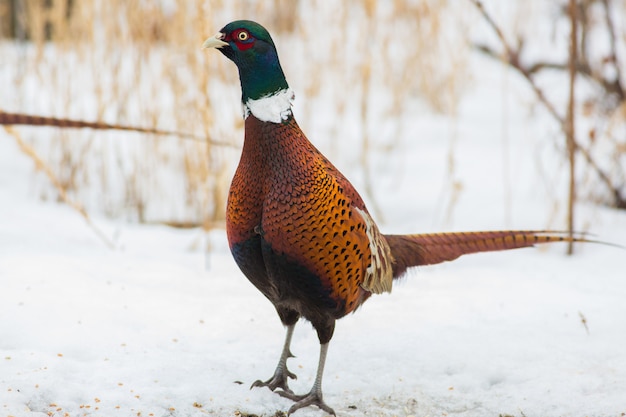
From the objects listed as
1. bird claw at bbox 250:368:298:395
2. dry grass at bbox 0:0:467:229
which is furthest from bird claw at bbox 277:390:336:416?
dry grass at bbox 0:0:467:229

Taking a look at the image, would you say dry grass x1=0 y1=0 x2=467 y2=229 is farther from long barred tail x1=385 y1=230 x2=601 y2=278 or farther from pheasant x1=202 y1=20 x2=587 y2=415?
pheasant x1=202 y1=20 x2=587 y2=415

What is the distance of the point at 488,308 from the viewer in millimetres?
3309

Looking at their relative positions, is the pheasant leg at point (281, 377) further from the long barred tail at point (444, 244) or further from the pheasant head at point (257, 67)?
the pheasant head at point (257, 67)

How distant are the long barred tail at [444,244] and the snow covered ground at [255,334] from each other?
393 mm

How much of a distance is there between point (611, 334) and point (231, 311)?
158 centimetres

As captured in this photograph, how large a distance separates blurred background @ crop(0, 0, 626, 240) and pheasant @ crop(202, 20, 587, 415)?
1336mm

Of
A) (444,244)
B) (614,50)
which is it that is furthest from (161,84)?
(614,50)

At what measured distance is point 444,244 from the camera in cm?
266

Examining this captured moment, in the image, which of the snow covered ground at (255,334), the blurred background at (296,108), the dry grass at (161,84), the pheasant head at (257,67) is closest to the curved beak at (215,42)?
the pheasant head at (257,67)

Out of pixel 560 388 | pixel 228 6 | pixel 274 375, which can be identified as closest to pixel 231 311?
pixel 274 375

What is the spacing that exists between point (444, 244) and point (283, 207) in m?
0.80

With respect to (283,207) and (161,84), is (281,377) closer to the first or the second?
(283,207)

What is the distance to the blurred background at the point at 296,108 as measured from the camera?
4504mm

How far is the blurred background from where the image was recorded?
4.50m
